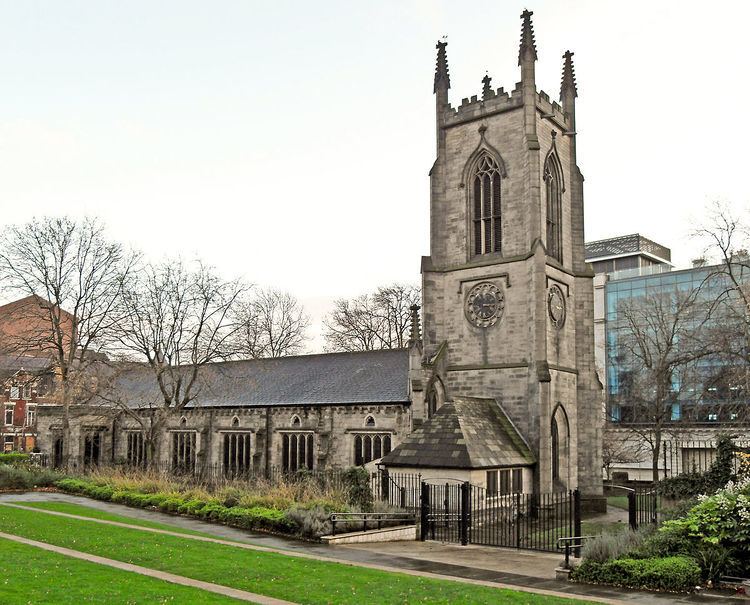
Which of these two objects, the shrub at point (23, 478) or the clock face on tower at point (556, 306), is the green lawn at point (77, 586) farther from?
the clock face on tower at point (556, 306)

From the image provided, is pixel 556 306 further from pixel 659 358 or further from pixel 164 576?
pixel 164 576

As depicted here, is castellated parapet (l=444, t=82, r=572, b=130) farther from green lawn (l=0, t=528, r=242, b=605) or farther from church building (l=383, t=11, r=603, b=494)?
green lawn (l=0, t=528, r=242, b=605)

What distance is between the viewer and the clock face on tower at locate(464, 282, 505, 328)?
3262 cm

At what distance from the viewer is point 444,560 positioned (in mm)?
18297

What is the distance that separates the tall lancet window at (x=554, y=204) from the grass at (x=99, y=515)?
66.3ft

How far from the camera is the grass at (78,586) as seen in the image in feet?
36.6

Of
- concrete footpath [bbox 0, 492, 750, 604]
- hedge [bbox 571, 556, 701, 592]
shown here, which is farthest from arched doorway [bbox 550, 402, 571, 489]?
hedge [bbox 571, 556, 701, 592]

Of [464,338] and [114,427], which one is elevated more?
[464,338]

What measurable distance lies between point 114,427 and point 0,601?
126 ft

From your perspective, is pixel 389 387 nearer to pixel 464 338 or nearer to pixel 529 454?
pixel 464 338

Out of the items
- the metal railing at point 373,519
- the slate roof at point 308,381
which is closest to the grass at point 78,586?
the metal railing at point 373,519

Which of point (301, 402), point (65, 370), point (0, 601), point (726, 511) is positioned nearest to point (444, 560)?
point (726, 511)

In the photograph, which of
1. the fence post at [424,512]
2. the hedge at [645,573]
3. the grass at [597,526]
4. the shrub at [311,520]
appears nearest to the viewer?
the hedge at [645,573]

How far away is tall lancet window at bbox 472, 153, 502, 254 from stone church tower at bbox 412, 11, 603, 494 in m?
0.04
